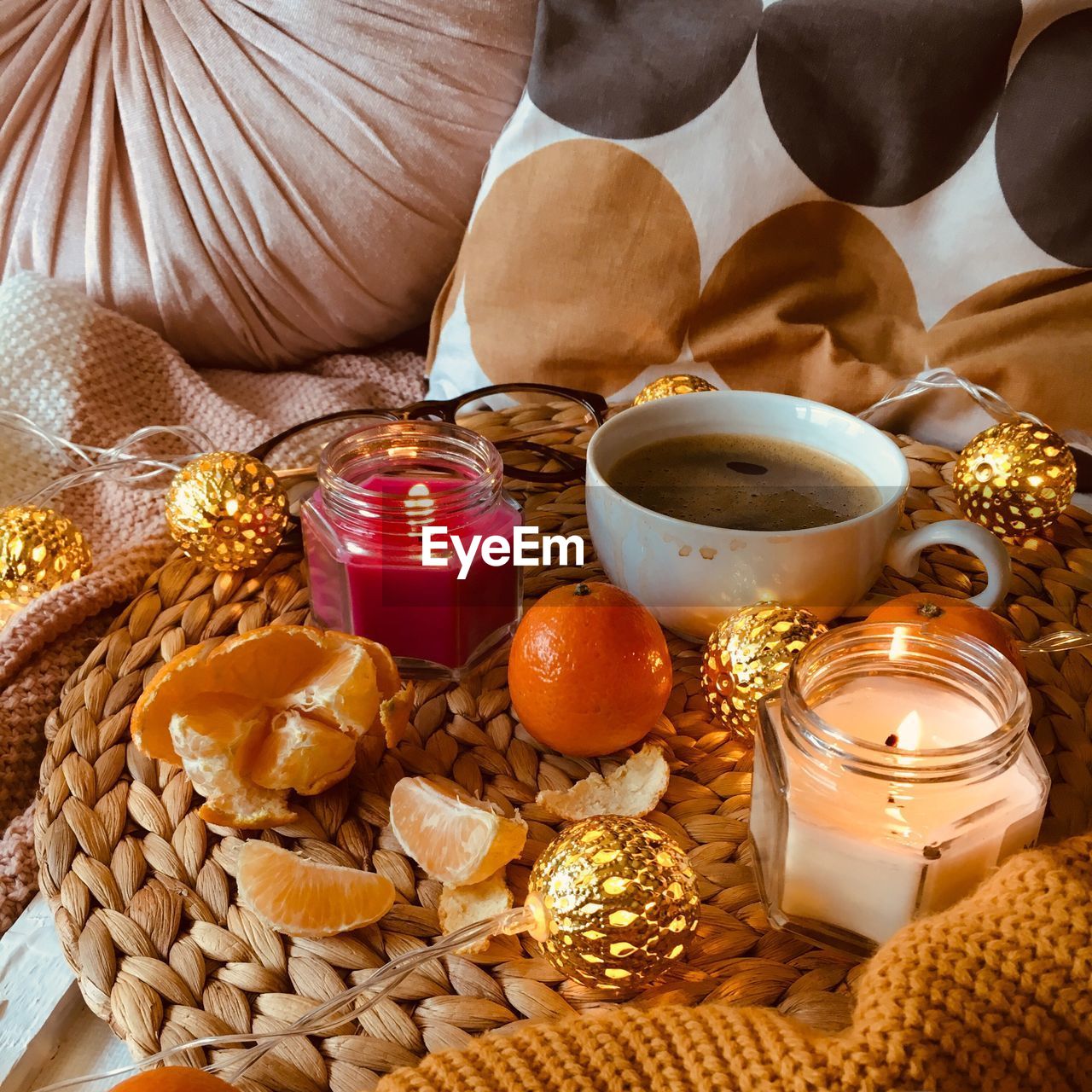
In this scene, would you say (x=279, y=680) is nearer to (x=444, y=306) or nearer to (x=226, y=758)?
(x=226, y=758)

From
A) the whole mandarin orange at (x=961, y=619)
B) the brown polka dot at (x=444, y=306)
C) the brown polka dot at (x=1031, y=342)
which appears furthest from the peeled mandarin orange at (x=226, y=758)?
the brown polka dot at (x=1031, y=342)

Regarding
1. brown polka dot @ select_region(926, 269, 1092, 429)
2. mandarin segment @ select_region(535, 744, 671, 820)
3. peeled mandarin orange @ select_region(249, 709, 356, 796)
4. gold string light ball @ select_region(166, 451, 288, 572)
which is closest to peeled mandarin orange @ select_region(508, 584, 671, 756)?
mandarin segment @ select_region(535, 744, 671, 820)

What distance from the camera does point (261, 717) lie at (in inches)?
26.0

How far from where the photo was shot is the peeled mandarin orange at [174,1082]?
Answer: 1.57ft

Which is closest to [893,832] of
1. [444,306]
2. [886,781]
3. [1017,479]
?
[886,781]

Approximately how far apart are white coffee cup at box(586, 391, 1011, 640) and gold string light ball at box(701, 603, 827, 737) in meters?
0.03

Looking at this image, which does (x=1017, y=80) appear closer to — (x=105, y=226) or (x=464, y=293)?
(x=464, y=293)

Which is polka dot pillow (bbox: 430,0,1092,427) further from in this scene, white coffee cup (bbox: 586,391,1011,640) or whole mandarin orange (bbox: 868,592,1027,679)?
whole mandarin orange (bbox: 868,592,1027,679)

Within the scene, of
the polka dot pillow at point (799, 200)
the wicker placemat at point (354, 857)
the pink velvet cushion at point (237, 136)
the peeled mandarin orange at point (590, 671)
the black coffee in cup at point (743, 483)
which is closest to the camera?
the wicker placemat at point (354, 857)

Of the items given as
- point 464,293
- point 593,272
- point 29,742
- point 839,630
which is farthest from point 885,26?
point 29,742

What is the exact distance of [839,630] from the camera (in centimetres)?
60

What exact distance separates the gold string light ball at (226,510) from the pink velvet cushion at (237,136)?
0.37 m

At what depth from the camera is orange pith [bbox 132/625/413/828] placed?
63 centimetres

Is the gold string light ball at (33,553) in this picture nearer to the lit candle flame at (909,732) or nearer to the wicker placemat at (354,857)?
the wicker placemat at (354,857)
